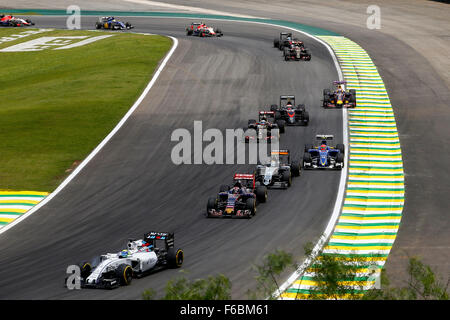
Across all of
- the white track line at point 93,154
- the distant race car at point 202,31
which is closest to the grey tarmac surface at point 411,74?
the distant race car at point 202,31

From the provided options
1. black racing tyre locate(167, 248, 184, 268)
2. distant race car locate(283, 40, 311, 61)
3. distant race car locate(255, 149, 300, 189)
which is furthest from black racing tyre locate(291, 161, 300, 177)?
distant race car locate(283, 40, 311, 61)

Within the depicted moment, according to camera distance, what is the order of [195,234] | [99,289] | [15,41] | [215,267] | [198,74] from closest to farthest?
[99,289], [215,267], [195,234], [198,74], [15,41]

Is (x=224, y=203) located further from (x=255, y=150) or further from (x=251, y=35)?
(x=251, y=35)

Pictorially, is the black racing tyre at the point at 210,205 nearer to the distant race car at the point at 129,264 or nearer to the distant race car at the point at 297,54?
the distant race car at the point at 129,264

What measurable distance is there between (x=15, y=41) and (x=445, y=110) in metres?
44.2

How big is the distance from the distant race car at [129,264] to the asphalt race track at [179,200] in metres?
0.38

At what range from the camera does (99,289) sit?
2366cm

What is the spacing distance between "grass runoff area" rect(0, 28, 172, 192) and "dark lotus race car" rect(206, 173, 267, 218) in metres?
9.31

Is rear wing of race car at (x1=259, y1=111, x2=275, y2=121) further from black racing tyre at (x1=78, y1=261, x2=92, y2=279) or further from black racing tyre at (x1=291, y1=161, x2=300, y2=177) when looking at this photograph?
black racing tyre at (x1=78, y1=261, x2=92, y2=279)

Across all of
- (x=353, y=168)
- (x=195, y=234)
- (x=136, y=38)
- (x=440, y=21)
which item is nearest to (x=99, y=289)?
(x=195, y=234)

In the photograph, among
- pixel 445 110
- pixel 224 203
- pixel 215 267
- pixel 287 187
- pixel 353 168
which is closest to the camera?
pixel 215 267

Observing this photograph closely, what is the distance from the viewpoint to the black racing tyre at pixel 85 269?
2418cm

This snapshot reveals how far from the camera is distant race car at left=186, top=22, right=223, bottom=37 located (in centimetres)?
7412

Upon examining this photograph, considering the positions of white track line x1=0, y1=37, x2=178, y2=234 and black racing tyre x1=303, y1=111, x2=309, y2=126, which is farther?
black racing tyre x1=303, y1=111, x2=309, y2=126
